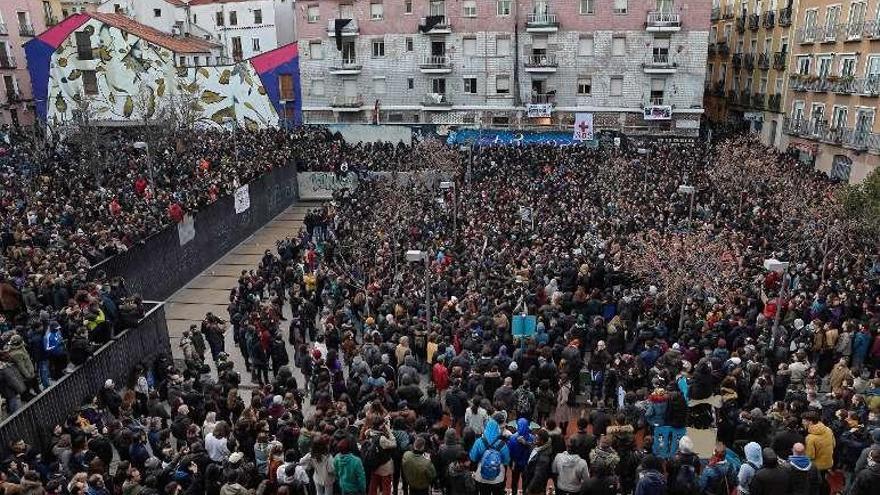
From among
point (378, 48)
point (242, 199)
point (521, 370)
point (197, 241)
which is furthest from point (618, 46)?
point (521, 370)

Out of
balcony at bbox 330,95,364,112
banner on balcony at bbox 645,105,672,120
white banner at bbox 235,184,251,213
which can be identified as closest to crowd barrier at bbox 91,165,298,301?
white banner at bbox 235,184,251,213

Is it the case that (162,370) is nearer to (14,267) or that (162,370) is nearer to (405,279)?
(14,267)

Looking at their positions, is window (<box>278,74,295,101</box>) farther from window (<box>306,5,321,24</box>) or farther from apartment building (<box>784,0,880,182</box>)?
apartment building (<box>784,0,880,182</box>)

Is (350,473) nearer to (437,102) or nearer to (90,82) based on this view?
(437,102)

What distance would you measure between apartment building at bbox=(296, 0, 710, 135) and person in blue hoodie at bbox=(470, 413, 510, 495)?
32.8 metres

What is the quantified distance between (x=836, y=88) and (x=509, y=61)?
1708 cm

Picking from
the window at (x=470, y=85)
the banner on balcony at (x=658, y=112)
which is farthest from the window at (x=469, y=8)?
the banner on balcony at (x=658, y=112)

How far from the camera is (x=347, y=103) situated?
4288 centimetres

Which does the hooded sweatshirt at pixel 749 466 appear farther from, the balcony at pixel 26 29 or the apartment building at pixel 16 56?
the balcony at pixel 26 29

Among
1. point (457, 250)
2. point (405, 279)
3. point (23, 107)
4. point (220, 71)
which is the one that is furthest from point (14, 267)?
point (23, 107)

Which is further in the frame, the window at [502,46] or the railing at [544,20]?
the window at [502,46]

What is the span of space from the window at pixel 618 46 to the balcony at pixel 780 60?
866cm

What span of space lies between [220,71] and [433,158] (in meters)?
19.0

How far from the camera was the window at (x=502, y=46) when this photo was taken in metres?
40.2
